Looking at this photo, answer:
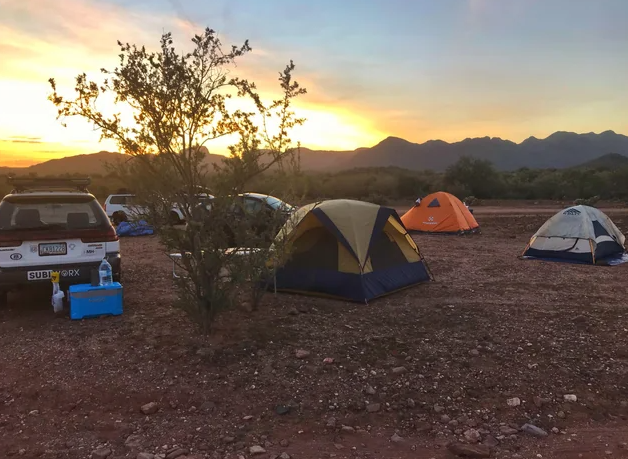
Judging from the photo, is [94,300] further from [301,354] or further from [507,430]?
[507,430]

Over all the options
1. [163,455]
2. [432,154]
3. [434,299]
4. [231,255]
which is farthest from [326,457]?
[432,154]

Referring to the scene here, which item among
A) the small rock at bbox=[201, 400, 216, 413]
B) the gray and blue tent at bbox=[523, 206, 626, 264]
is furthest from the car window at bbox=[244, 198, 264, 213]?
the gray and blue tent at bbox=[523, 206, 626, 264]

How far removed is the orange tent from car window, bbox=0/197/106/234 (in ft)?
38.9

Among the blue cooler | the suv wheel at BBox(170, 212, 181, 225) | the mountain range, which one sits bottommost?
the blue cooler

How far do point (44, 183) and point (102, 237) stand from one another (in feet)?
4.58

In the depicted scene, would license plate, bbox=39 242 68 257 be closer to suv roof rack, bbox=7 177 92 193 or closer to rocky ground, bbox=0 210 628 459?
rocky ground, bbox=0 210 628 459

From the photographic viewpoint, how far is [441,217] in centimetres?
1645

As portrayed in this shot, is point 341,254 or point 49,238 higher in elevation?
point 49,238

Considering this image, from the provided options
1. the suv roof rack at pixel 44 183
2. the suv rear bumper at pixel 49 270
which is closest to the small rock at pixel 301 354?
the suv rear bumper at pixel 49 270

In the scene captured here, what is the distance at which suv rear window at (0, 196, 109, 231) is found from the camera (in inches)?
258

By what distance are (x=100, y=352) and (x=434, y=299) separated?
494 centimetres

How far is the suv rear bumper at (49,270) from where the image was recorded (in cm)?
641

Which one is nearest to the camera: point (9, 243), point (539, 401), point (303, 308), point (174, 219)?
point (539, 401)

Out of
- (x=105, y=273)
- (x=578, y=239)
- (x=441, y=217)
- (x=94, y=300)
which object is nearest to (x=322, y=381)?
(x=94, y=300)
